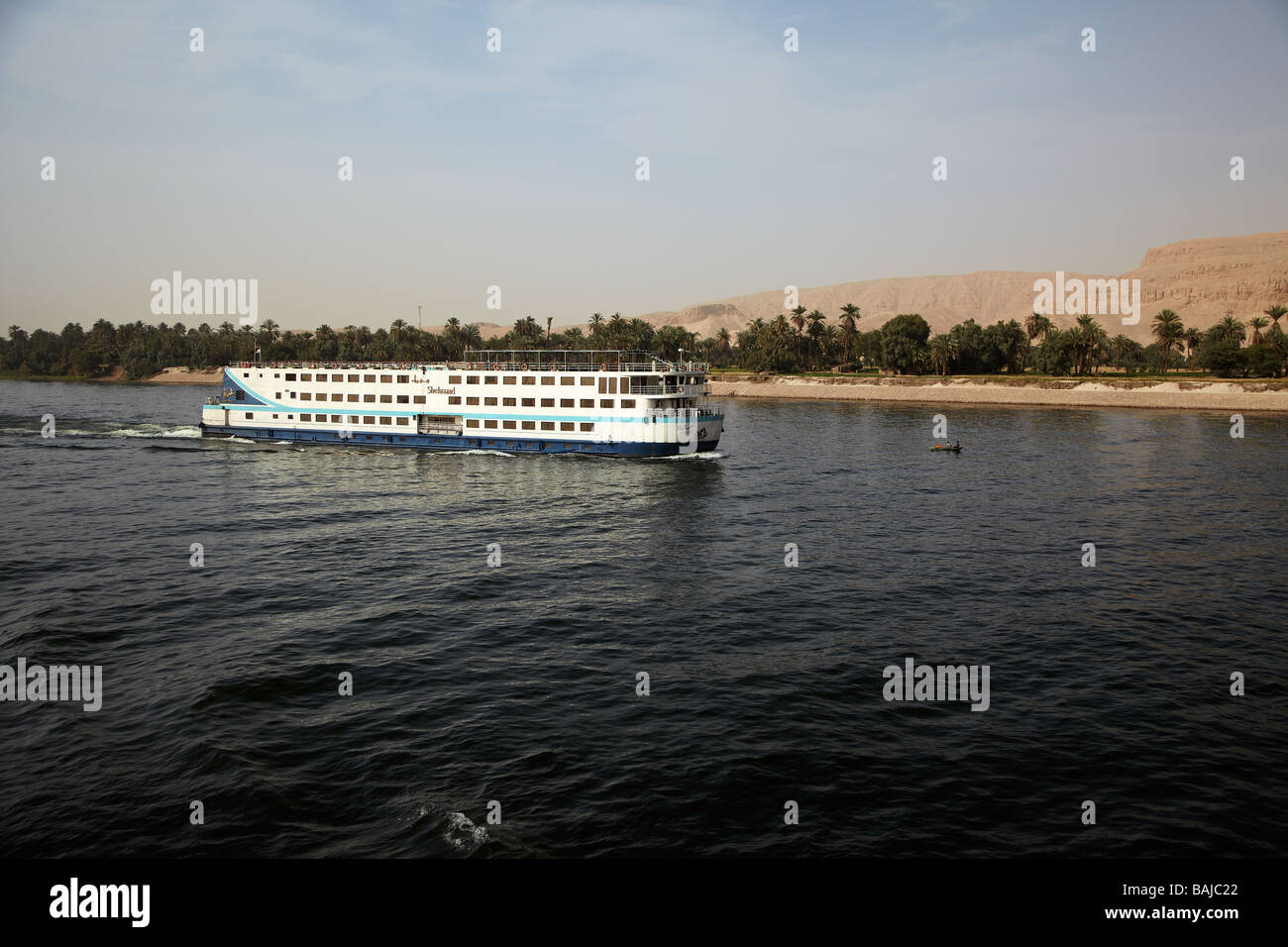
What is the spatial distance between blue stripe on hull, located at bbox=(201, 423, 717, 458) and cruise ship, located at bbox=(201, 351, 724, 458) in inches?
4.6

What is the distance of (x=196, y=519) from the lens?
5100 centimetres

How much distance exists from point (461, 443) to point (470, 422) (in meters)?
2.59

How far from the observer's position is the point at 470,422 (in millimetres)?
86250

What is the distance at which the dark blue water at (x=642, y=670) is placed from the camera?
719 inches

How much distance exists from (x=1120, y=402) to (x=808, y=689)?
483ft

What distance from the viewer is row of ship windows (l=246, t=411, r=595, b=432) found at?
265ft

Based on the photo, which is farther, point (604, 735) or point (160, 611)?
point (160, 611)

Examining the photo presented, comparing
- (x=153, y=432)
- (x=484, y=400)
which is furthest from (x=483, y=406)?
(x=153, y=432)
